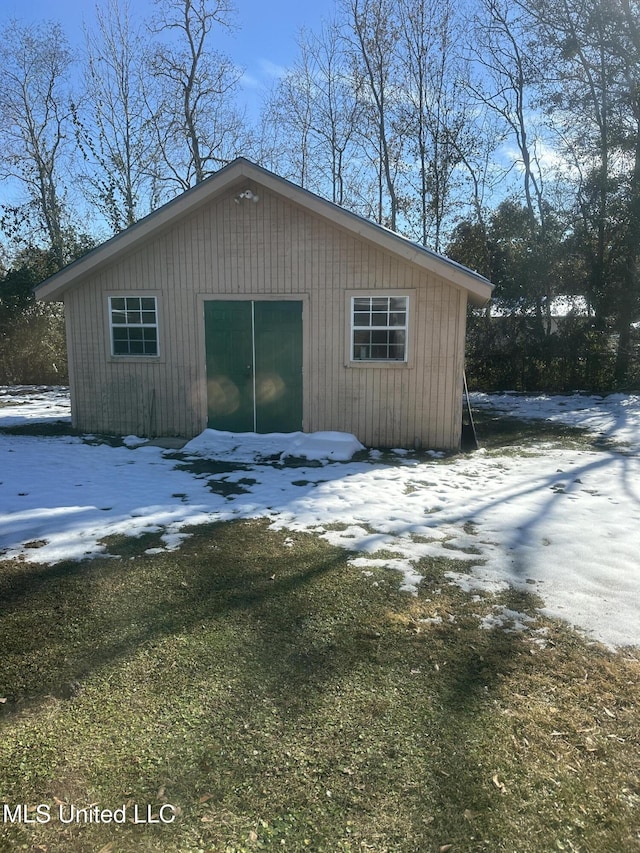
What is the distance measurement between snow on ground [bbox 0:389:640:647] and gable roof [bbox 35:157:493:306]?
8.63ft

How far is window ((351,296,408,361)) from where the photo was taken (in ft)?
27.1

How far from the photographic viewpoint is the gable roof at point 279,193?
24.9 ft

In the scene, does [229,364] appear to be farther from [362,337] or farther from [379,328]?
[379,328]

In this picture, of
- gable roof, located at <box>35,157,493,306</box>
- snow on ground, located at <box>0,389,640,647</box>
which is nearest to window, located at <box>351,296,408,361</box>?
gable roof, located at <box>35,157,493,306</box>

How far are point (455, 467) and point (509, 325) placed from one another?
10940 mm

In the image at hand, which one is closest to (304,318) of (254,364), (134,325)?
(254,364)

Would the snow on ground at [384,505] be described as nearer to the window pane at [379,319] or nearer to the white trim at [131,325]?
the white trim at [131,325]

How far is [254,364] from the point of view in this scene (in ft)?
29.0

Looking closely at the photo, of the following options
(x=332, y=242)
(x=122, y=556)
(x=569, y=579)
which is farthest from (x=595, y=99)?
(x=122, y=556)

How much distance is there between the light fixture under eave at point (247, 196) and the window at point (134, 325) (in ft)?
7.08

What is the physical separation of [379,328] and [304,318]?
123 centimetres

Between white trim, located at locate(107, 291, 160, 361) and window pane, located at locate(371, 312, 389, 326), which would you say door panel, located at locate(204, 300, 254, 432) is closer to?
white trim, located at locate(107, 291, 160, 361)

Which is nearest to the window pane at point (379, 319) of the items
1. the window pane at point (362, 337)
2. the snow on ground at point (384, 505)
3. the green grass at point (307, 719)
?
the window pane at point (362, 337)

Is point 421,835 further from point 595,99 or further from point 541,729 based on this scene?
point 595,99
